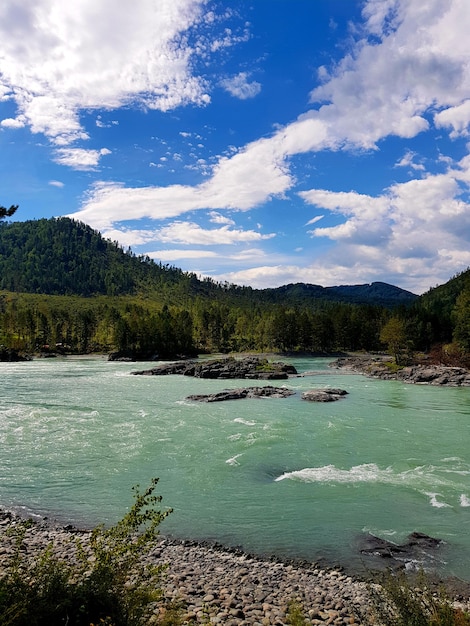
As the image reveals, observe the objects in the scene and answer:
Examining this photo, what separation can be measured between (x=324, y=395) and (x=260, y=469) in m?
29.1

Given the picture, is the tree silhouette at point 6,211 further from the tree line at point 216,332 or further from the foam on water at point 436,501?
the tree line at point 216,332

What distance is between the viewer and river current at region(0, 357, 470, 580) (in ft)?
60.8

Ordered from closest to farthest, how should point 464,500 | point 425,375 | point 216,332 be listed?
point 464,500
point 425,375
point 216,332

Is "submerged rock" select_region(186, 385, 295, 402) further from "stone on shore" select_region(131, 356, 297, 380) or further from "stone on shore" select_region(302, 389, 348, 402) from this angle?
"stone on shore" select_region(131, 356, 297, 380)

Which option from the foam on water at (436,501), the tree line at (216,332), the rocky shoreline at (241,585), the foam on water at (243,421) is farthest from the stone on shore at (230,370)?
the rocky shoreline at (241,585)

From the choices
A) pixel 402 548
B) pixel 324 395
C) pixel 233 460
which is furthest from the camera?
pixel 324 395

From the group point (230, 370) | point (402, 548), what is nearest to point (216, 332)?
point (230, 370)

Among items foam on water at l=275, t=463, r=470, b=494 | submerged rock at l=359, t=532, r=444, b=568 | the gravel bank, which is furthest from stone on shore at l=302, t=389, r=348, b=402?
the gravel bank

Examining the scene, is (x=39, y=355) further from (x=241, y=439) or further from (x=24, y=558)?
(x=24, y=558)

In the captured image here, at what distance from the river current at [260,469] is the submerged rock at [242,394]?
134 inches

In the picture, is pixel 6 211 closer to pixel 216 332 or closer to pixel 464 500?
pixel 464 500

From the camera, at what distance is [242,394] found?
5625 centimetres

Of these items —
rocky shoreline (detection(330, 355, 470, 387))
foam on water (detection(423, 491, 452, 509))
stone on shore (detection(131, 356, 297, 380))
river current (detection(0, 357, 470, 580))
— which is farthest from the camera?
stone on shore (detection(131, 356, 297, 380))

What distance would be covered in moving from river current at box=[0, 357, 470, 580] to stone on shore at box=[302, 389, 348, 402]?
8.78ft
